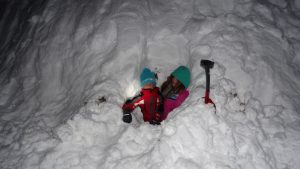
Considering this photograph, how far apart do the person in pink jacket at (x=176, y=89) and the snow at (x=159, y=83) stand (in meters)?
0.20

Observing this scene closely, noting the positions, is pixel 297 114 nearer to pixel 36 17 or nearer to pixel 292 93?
pixel 292 93

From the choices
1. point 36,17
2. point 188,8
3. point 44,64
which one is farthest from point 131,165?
point 36,17

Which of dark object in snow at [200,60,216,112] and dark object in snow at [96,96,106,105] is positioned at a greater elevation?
dark object in snow at [200,60,216,112]

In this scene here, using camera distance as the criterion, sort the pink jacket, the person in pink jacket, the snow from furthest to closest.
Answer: the pink jacket, the person in pink jacket, the snow

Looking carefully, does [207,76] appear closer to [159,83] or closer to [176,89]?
[176,89]

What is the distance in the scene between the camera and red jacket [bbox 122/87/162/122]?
14.9 ft

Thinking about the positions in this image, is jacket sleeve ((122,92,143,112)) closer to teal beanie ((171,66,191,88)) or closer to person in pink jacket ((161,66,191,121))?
person in pink jacket ((161,66,191,121))

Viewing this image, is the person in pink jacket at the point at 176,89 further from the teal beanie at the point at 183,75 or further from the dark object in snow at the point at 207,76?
the dark object in snow at the point at 207,76

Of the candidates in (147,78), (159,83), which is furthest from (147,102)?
(159,83)

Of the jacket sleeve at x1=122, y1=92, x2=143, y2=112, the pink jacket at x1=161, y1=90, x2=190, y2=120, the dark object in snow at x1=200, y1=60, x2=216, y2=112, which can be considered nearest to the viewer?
the dark object in snow at x1=200, y1=60, x2=216, y2=112

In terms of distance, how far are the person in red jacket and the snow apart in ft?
0.59

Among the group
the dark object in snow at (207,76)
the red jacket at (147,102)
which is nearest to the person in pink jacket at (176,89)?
the red jacket at (147,102)

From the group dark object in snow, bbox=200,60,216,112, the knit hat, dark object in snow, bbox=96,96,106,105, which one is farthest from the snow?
the knit hat

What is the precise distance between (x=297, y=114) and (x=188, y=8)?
3271 mm
